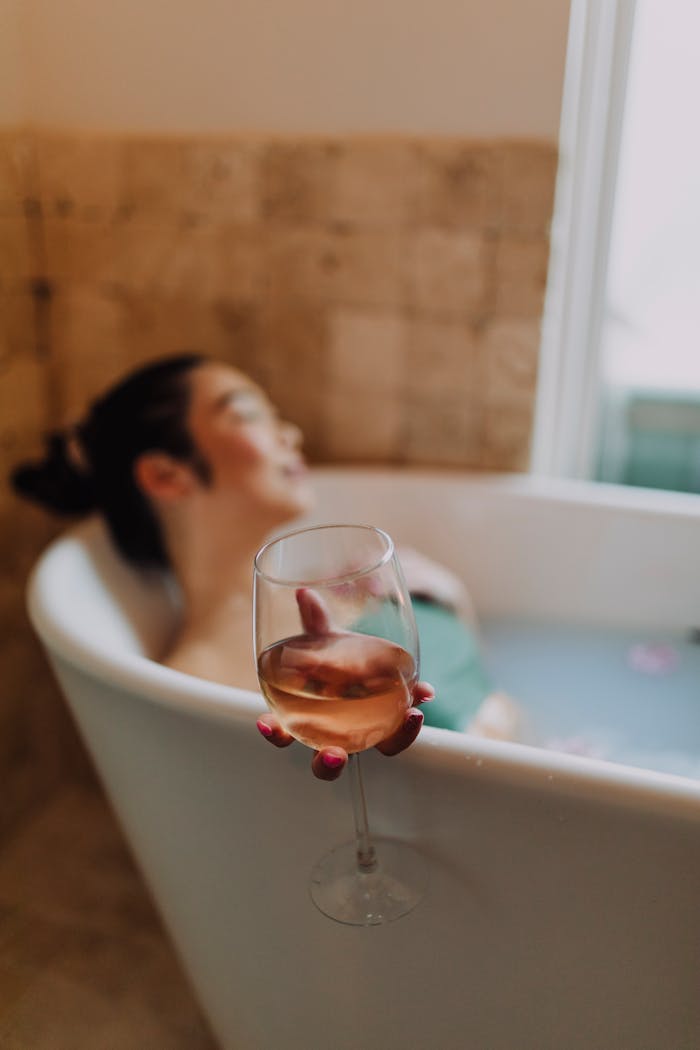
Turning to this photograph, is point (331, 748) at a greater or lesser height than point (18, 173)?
lesser

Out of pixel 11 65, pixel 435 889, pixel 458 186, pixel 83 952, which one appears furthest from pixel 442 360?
→ pixel 83 952

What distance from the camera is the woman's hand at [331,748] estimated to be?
0.76m

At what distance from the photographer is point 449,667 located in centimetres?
136

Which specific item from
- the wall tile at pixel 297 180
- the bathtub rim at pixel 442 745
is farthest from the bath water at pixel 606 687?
the wall tile at pixel 297 180

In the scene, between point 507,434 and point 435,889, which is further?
point 507,434

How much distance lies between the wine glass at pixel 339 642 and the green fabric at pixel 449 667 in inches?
16.3

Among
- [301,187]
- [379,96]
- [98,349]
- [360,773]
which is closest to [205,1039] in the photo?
[360,773]

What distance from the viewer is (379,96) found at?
1.57 m

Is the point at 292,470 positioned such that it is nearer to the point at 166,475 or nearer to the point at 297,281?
the point at 166,475

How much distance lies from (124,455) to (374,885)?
781 millimetres

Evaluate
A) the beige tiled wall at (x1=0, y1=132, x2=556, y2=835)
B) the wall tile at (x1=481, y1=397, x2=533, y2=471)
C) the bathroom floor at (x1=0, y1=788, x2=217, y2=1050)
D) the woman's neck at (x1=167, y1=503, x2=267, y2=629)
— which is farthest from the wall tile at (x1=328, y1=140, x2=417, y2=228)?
the bathroom floor at (x1=0, y1=788, x2=217, y2=1050)

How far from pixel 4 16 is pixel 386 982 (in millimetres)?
1553

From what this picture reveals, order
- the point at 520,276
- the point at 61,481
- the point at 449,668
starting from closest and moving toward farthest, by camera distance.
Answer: the point at 449,668 → the point at 61,481 → the point at 520,276

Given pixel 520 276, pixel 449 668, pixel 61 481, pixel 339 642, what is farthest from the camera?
pixel 520 276
